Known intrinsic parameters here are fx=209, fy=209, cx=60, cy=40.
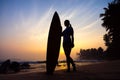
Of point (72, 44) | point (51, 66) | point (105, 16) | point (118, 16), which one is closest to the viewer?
point (51, 66)

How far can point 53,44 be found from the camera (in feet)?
26.4

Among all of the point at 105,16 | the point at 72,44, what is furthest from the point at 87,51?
the point at 72,44

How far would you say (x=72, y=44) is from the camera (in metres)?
8.47

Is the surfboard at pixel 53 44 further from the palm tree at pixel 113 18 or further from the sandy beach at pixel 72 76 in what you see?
the palm tree at pixel 113 18

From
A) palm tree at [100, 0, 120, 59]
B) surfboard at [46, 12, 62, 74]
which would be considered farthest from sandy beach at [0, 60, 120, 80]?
palm tree at [100, 0, 120, 59]

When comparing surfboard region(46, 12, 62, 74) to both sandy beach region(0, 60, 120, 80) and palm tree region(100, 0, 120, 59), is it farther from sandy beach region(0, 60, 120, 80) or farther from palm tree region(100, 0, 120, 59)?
palm tree region(100, 0, 120, 59)

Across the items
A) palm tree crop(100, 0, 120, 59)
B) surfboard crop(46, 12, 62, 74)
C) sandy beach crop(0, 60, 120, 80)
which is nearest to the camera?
sandy beach crop(0, 60, 120, 80)

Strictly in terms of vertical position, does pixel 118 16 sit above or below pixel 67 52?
above

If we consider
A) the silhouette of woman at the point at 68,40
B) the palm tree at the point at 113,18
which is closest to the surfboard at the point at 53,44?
the silhouette of woman at the point at 68,40

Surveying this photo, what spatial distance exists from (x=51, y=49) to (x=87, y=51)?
150882 mm

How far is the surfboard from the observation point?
794cm

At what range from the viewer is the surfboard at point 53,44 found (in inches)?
312

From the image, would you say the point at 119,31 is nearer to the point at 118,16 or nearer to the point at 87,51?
the point at 118,16

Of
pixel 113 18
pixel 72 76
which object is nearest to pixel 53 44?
pixel 72 76
